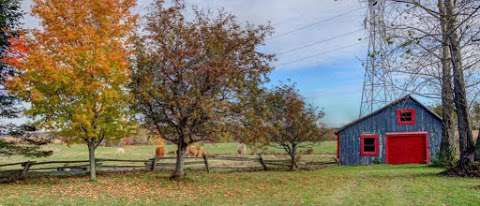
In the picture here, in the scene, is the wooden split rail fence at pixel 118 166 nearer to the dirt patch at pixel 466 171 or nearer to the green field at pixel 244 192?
the green field at pixel 244 192

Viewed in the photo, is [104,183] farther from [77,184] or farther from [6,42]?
[6,42]

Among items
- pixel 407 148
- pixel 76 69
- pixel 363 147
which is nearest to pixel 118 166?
pixel 76 69

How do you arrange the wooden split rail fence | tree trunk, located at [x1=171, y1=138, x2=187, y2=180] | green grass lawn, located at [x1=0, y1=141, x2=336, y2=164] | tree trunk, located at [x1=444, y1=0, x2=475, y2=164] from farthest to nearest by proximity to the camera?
green grass lawn, located at [x1=0, y1=141, x2=336, y2=164] → the wooden split rail fence → tree trunk, located at [x1=171, y1=138, x2=187, y2=180] → tree trunk, located at [x1=444, y1=0, x2=475, y2=164]

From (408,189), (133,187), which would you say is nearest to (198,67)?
(133,187)

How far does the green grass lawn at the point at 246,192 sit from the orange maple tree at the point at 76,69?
8.94ft

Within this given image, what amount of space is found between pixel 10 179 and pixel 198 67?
1007 centimetres

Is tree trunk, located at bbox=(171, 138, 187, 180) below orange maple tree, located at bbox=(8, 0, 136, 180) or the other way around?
below

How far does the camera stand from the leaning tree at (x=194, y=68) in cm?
1802

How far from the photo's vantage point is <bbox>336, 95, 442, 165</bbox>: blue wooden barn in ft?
96.1

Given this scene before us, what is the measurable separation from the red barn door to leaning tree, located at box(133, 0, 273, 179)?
48.0 feet

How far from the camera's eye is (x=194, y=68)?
18.3 m

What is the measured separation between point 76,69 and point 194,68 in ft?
15.7

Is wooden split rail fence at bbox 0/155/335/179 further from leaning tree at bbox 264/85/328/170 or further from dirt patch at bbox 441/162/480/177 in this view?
dirt patch at bbox 441/162/480/177

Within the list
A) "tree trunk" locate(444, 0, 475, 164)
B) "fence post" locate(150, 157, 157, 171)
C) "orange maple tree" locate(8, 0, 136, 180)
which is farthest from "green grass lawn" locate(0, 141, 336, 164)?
"orange maple tree" locate(8, 0, 136, 180)
